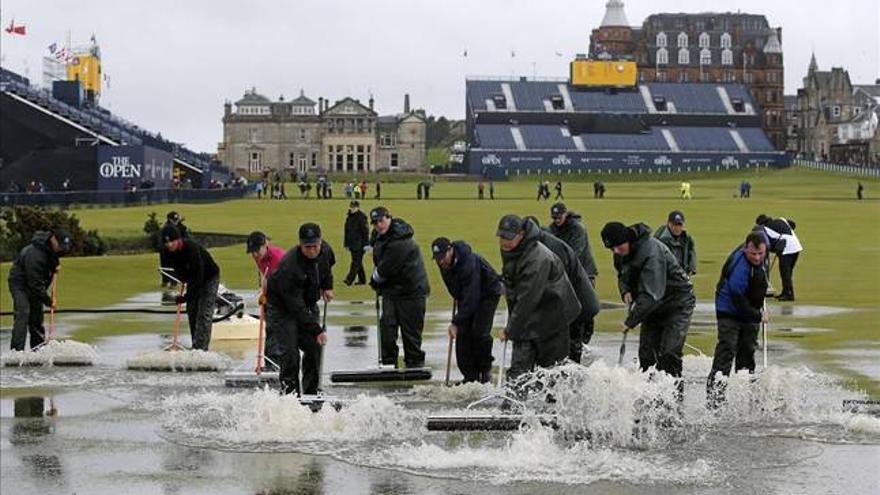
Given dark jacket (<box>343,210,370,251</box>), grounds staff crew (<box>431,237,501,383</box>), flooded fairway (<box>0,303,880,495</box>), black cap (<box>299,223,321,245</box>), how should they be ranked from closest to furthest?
flooded fairway (<box>0,303,880,495</box>)
black cap (<box>299,223,321,245</box>)
grounds staff crew (<box>431,237,501,383</box>)
dark jacket (<box>343,210,370,251</box>)

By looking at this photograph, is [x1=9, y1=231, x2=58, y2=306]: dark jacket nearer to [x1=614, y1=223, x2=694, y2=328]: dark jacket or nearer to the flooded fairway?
the flooded fairway

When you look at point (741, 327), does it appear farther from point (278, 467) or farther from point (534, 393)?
point (278, 467)

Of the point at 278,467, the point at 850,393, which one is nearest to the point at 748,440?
the point at 850,393

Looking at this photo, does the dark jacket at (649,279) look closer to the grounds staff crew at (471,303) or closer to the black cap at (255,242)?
the grounds staff crew at (471,303)

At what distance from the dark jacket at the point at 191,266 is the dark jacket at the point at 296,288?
347 centimetres

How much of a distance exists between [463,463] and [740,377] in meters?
3.87

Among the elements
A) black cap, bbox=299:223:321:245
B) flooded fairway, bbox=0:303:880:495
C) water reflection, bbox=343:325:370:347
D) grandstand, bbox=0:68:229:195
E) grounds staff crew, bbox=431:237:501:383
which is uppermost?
grandstand, bbox=0:68:229:195

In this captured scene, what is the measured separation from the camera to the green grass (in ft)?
96.0

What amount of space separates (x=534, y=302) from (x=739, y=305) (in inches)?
101

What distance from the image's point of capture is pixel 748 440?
14.0 meters

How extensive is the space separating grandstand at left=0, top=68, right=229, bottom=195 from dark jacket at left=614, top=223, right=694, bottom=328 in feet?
234

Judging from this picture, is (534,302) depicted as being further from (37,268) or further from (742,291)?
(37,268)

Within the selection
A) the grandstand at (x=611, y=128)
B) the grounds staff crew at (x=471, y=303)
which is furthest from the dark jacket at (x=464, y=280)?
the grandstand at (x=611, y=128)

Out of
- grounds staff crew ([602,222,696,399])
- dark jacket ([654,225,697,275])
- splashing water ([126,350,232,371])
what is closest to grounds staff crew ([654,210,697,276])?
dark jacket ([654,225,697,275])
